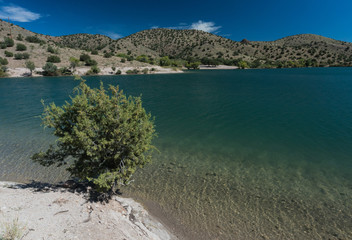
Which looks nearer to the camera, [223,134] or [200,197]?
[200,197]

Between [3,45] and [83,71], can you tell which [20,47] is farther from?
[83,71]

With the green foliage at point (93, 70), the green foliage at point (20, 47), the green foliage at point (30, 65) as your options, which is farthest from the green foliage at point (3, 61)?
the green foliage at point (93, 70)

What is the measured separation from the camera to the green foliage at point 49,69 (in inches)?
2908

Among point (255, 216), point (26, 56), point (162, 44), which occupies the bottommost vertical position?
point (255, 216)

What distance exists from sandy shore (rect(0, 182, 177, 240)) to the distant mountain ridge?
14656cm

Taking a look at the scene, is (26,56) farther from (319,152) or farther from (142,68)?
(319,152)

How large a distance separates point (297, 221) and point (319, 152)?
26.6 ft

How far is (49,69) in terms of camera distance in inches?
2913

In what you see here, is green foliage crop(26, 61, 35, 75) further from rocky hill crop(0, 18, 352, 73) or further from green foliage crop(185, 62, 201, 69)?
green foliage crop(185, 62, 201, 69)

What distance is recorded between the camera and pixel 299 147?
15203mm

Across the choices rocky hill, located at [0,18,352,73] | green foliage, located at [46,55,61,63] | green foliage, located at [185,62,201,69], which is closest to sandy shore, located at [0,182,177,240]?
green foliage, located at [46,55,61,63]

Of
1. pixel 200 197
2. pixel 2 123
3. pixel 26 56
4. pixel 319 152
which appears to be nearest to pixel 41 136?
pixel 2 123

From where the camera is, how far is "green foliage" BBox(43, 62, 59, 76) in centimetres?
7388

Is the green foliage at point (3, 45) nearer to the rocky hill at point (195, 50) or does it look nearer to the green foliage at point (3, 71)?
the rocky hill at point (195, 50)
